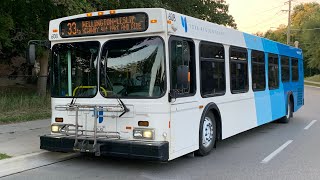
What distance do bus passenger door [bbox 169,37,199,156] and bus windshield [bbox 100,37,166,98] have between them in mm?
238

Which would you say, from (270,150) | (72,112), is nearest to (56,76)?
(72,112)

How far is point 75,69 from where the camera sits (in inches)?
312

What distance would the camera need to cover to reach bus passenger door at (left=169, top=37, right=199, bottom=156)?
7.20m

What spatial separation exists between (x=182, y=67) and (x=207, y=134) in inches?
87.2

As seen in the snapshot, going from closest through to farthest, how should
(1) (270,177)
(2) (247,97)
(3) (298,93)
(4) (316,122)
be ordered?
(1) (270,177)
(2) (247,97)
(4) (316,122)
(3) (298,93)

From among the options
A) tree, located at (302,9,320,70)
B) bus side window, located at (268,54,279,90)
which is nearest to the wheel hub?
bus side window, located at (268,54,279,90)

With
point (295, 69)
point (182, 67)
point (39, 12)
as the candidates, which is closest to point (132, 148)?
point (182, 67)

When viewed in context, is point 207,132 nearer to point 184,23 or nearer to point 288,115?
point 184,23

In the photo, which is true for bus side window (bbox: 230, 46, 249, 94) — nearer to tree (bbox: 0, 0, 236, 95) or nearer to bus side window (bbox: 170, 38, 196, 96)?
bus side window (bbox: 170, 38, 196, 96)

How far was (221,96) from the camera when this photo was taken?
366 inches

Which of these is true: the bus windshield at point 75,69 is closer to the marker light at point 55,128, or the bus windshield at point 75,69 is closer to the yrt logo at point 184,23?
the marker light at point 55,128

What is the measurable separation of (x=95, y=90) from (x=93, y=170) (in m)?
1.42

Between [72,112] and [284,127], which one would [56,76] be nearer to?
[72,112]

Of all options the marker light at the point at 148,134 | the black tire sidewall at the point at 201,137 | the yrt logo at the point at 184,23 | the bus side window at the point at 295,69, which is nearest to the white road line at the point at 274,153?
the black tire sidewall at the point at 201,137
